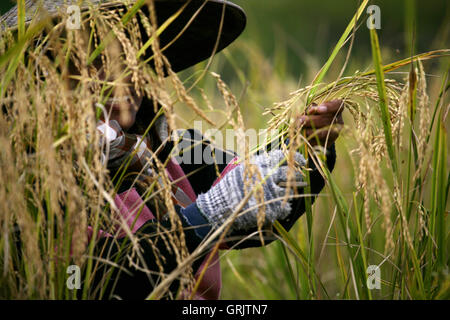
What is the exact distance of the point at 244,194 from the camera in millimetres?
855

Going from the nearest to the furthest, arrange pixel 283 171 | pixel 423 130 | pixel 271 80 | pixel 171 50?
pixel 423 130 → pixel 283 171 → pixel 171 50 → pixel 271 80

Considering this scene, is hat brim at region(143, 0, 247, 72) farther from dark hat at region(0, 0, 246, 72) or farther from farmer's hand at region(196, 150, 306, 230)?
farmer's hand at region(196, 150, 306, 230)

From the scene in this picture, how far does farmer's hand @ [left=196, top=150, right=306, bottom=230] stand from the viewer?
2.81 ft

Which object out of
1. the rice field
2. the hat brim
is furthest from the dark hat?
the rice field

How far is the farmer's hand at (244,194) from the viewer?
0.86 m

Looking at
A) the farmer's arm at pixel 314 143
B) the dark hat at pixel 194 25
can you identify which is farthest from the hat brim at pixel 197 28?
the farmer's arm at pixel 314 143

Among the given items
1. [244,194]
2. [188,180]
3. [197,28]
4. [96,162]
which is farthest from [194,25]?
[96,162]

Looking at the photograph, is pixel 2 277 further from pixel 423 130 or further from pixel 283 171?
pixel 423 130

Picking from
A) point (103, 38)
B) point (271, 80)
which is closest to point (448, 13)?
point (103, 38)

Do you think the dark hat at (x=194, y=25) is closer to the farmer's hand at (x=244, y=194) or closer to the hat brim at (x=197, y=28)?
the hat brim at (x=197, y=28)

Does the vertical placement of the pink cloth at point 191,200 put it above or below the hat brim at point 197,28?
below

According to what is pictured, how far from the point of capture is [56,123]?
2.41ft
